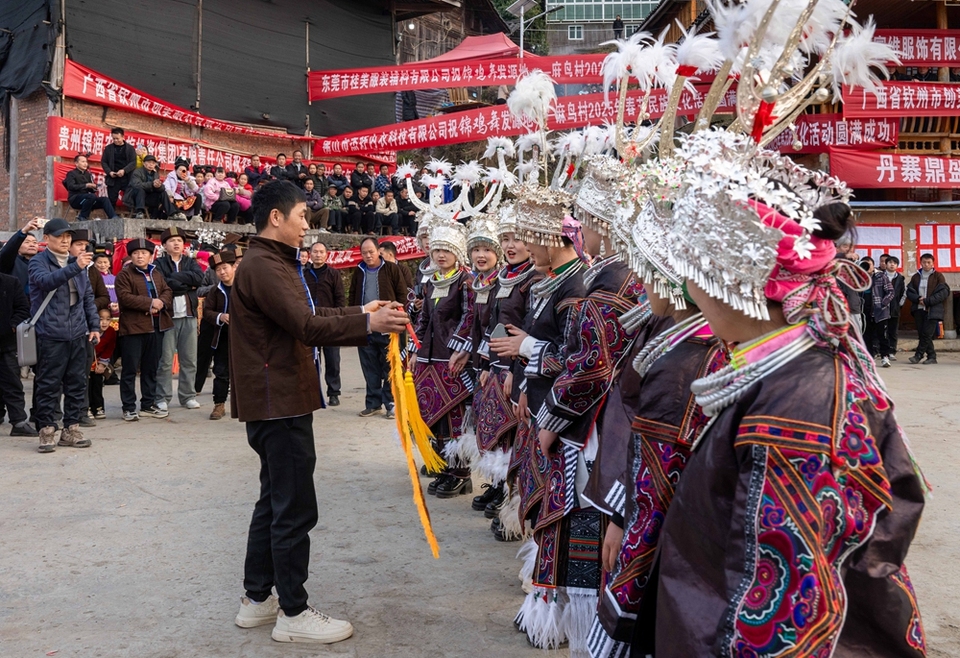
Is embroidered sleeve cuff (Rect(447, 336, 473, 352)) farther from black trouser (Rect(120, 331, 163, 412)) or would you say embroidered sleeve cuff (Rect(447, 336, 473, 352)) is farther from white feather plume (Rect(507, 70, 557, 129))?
black trouser (Rect(120, 331, 163, 412))

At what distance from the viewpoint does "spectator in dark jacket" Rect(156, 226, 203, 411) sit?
923cm

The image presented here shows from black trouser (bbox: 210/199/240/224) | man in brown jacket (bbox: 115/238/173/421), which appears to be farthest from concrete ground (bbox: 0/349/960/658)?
black trouser (bbox: 210/199/240/224)

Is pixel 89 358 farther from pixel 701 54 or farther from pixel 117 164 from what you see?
pixel 117 164

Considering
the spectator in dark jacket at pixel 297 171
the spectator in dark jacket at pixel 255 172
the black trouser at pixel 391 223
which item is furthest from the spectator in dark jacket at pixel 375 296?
the black trouser at pixel 391 223

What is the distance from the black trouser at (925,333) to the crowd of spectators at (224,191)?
8819mm

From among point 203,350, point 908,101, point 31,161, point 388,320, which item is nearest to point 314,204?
point 31,161

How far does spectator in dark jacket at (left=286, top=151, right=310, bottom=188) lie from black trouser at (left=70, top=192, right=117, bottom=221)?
157 inches

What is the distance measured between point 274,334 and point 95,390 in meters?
6.39

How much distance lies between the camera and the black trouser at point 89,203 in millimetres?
14531

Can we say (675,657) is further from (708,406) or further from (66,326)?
(66,326)

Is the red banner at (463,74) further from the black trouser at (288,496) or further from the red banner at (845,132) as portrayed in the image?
the black trouser at (288,496)

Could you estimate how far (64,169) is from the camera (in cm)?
1552

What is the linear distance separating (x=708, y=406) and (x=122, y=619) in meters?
3.03

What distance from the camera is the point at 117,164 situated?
14.9m
